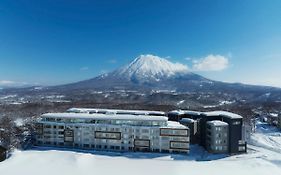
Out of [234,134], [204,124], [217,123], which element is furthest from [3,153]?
[234,134]

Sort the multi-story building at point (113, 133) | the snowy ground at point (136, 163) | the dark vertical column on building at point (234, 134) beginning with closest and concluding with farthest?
the snowy ground at point (136, 163)
the multi-story building at point (113, 133)
the dark vertical column on building at point (234, 134)

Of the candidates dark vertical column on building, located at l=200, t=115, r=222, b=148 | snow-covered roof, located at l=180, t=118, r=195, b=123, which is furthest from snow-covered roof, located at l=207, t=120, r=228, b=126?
snow-covered roof, located at l=180, t=118, r=195, b=123

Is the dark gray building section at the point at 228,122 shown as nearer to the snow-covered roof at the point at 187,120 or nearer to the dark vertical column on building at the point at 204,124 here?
the dark vertical column on building at the point at 204,124

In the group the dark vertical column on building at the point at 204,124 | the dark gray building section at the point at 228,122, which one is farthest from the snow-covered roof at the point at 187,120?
the dark vertical column on building at the point at 204,124

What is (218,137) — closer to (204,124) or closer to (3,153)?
(204,124)

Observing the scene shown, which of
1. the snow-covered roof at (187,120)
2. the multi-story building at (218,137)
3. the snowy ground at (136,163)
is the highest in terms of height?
the snow-covered roof at (187,120)

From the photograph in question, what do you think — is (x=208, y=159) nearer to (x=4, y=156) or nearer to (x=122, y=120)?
(x=122, y=120)

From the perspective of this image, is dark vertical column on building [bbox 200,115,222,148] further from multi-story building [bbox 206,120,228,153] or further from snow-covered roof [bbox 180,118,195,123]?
multi-story building [bbox 206,120,228,153]
